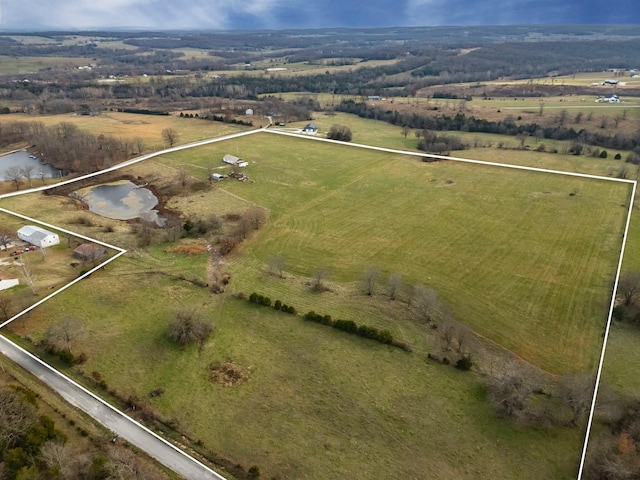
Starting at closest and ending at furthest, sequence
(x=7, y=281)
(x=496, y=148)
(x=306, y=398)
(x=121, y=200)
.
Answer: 1. (x=306, y=398)
2. (x=7, y=281)
3. (x=121, y=200)
4. (x=496, y=148)

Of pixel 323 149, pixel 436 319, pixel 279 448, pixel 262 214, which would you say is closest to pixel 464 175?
pixel 323 149

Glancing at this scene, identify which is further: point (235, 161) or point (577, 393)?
point (235, 161)

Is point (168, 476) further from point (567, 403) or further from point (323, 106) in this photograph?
point (323, 106)

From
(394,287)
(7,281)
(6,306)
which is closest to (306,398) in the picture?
(394,287)

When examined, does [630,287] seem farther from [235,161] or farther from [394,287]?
[235,161]

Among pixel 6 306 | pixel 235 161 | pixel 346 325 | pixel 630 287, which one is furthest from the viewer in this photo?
pixel 235 161

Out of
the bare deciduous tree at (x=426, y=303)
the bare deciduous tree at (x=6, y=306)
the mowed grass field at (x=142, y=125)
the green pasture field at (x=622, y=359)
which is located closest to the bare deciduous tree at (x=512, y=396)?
the green pasture field at (x=622, y=359)
